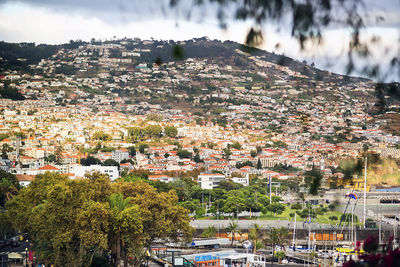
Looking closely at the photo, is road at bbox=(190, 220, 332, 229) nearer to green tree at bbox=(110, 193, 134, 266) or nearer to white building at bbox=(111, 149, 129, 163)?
green tree at bbox=(110, 193, 134, 266)

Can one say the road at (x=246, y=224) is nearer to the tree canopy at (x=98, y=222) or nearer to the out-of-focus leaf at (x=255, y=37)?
the tree canopy at (x=98, y=222)

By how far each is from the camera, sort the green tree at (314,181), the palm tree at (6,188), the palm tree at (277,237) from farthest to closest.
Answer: the palm tree at (6,188)
the palm tree at (277,237)
the green tree at (314,181)

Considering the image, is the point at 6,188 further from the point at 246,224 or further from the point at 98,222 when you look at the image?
the point at 98,222

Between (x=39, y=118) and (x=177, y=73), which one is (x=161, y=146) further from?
(x=177, y=73)

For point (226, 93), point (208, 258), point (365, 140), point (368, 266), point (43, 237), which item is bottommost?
point (208, 258)

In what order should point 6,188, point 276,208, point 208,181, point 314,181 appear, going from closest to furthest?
point 314,181, point 6,188, point 276,208, point 208,181

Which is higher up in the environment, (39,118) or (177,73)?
(177,73)

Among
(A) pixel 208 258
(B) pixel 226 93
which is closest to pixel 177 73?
(B) pixel 226 93

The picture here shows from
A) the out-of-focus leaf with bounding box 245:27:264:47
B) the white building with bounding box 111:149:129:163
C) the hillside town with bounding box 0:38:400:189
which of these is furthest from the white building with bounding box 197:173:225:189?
the out-of-focus leaf with bounding box 245:27:264:47

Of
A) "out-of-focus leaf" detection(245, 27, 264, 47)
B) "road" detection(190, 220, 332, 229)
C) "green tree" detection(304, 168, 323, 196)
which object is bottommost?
"road" detection(190, 220, 332, 229)

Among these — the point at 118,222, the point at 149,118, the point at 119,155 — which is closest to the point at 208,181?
the point at 119,155

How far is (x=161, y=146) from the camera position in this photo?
8025cm

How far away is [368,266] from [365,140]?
3482mm

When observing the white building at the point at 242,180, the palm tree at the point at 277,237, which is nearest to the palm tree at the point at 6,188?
the palm tree at the point at 277,237
